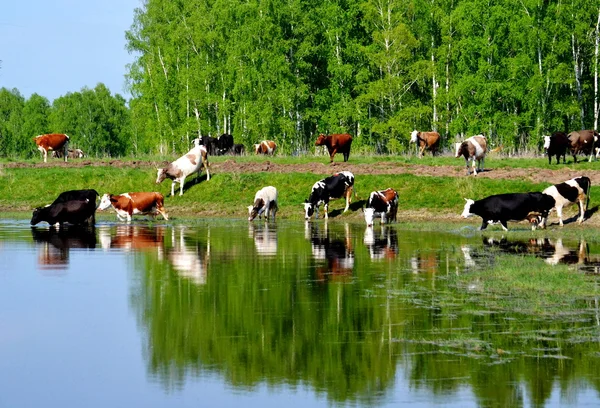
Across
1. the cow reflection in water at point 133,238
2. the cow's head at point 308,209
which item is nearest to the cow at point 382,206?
the cow's head at point 308,209

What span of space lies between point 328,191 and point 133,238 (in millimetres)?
9954

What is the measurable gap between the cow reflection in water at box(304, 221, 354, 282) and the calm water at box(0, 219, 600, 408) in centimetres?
7

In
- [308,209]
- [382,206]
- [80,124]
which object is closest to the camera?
[382,206]

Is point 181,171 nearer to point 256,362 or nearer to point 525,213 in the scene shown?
point 525,213

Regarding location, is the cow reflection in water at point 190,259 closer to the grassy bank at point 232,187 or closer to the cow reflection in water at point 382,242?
the cow reflection in water at point 382,242

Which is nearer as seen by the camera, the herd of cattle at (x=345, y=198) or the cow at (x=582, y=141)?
the herd of cattle at (x=345, y=198)

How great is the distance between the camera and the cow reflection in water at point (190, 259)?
921 inches

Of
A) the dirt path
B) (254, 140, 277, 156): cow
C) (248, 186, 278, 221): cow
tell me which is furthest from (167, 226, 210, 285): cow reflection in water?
(254, 140, 277, 156): cow

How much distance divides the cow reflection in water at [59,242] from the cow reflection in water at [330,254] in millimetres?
6356

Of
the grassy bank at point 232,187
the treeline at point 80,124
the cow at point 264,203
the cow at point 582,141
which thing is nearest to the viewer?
the cow at point 264,203

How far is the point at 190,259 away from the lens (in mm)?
26500

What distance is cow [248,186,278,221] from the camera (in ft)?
130

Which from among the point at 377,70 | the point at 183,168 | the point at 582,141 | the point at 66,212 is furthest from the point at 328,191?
the point at 377,70

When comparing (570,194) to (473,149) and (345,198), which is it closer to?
(473,149)
